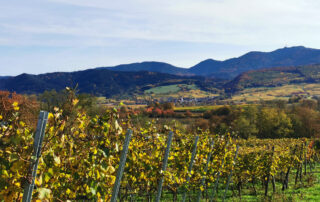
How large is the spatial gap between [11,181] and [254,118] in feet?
166

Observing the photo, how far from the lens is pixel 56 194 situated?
462 cm

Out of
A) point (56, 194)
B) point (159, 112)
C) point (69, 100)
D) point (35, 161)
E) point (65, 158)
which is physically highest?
point (69, 100)

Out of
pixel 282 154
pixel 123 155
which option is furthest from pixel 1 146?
pixel 282 154

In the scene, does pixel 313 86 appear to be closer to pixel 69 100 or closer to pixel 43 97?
pixel 43 97

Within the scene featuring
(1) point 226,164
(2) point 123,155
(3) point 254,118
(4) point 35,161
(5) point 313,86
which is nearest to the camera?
(4) point 35,161

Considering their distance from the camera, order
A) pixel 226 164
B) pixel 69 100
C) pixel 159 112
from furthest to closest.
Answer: pixel 159 112, pixel 226 164, pixel 69 100

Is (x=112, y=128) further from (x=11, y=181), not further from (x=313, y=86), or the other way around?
(x=313, y=86)

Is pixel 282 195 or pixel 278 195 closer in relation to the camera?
pixel 282 195

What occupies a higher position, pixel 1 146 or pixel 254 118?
pixel 1 146

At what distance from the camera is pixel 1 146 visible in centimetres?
282

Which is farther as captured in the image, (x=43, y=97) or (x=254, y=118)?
(x=43, y=97)

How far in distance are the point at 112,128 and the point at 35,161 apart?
157cm

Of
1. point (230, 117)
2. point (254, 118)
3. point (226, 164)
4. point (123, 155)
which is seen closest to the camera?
point (123, 155)

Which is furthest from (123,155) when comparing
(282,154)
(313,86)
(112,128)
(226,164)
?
(313,86)
